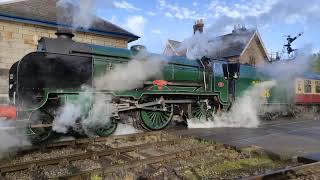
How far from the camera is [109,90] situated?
9.16m

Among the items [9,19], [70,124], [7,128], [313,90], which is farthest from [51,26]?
[313,90]

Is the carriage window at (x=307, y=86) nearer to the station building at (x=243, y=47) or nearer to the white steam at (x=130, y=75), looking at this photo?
the station building at (x=243, y=47)

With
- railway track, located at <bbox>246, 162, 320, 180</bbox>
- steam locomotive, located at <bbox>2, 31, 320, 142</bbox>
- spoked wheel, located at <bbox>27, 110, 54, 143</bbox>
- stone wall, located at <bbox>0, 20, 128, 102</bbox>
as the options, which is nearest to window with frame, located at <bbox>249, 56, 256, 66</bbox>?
steam locomotive, located at <bbox>2, 31, 320, 142</bbox>

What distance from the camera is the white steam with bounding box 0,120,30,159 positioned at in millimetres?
6730

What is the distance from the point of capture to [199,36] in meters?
13.9

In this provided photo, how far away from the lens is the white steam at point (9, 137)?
22.1ft

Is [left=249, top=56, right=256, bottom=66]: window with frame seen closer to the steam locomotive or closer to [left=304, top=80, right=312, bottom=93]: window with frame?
[left=304, top=80, right=312, bottom=93]: window with frame

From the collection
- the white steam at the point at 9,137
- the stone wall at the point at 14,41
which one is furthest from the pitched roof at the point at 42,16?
the white steam at the point at 9,137

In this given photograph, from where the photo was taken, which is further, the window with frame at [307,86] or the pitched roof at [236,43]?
the pitched roof at [236,43]

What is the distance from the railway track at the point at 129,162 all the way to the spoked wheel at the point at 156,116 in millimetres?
2038

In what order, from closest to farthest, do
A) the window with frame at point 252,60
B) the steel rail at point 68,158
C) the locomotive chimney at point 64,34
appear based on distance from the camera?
the steel rail at point 68,158 < the locomotive chimney at point 64,34 < the window with frame at point 252,60

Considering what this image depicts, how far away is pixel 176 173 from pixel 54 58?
179 inches

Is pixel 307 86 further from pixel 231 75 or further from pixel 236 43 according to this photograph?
pixel 236 43

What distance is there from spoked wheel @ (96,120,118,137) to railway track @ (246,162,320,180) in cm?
550
